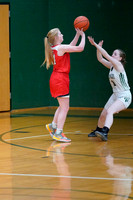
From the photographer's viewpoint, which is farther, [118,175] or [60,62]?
[60,62]

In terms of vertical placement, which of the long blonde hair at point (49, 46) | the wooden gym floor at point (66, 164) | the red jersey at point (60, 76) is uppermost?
the long blonde hair at point (49, 46)

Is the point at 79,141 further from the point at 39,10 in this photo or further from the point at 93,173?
the point at 39,10

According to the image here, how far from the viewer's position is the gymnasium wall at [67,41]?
14.0 meters

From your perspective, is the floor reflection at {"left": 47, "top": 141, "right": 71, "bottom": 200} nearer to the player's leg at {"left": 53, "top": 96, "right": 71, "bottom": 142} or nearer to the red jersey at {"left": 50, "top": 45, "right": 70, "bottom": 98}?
the player's leg at {"left": 53, "top": 96, "right": 71, "bottom": 142}

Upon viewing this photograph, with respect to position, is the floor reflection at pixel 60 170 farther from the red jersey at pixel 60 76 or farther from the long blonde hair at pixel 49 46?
the long blonde hair at pixel 49 46

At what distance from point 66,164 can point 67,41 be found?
857cm

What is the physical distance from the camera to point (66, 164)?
6.35 m

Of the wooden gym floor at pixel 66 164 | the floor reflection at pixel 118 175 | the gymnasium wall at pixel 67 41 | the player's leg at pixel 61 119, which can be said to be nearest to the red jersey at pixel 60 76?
the player's leg at pixel 61 119

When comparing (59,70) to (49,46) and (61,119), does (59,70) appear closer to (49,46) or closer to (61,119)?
(49,46)

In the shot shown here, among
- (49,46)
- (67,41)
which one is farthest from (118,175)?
(67,41)

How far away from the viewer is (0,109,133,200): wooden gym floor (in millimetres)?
4934

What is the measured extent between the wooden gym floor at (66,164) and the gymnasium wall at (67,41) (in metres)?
3.68

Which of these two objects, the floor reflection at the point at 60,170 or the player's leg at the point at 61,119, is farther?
the player's leg at the point at 61,119

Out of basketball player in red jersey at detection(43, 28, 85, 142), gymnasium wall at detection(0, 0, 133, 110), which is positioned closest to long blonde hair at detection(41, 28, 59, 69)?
basketball player in red jersey at detection(43, 28, 85, 142)
